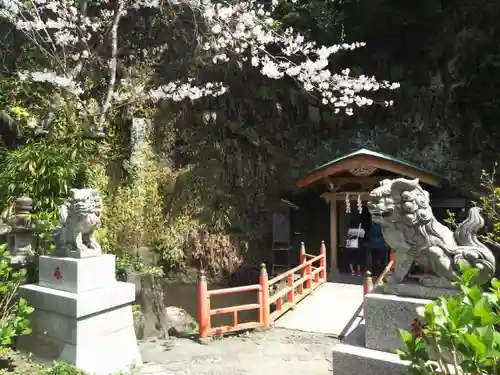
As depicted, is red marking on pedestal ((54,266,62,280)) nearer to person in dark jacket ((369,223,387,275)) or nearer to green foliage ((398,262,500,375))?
green foliage ((398,262,500,375))

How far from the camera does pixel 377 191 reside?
3553 millimetres

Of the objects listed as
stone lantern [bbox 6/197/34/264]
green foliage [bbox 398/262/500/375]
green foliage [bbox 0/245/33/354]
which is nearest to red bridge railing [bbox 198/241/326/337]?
green foliage [bbox 0/245/33/354]

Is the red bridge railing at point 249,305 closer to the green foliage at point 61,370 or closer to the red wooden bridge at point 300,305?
the red wooden bridge at point 300,305

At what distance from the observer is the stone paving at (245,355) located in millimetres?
5836

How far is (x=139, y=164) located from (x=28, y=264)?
7.47 meters

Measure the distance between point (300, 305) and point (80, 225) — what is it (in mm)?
5726

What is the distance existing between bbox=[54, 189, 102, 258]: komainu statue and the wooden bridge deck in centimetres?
432

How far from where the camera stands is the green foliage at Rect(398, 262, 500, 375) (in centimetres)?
215

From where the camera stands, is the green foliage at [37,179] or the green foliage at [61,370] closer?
the green foliage at [61,370]

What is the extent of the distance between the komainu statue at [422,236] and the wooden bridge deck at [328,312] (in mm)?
4510

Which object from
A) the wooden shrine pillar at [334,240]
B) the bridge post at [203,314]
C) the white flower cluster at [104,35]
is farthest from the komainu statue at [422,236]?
the wooden shrine pillar at [334,240]

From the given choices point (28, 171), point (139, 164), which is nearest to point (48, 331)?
point (28, 171)

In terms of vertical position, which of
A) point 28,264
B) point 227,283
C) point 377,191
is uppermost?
point 377,191

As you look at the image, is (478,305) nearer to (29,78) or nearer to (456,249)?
(456,249)
